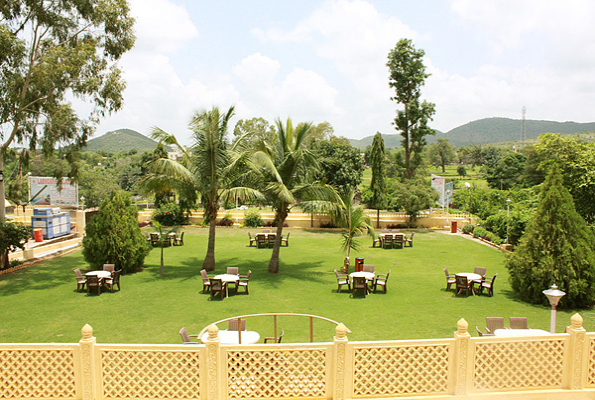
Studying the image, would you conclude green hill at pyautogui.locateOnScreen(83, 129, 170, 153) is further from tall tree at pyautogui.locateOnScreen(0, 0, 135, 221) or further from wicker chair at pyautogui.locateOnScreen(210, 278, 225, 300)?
wicker chair at pyautogui.locateOnScreen(210, 278, 225, 300)

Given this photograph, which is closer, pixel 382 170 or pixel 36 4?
pixel 36 4

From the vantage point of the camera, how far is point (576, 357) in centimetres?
684

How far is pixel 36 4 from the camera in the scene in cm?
1727

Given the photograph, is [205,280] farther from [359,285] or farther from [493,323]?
[493,323]

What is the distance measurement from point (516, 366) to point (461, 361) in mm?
998

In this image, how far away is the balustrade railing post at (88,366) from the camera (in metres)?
6.40

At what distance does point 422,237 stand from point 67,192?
93.0 feet

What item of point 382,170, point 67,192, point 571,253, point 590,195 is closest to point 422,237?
point 382,170

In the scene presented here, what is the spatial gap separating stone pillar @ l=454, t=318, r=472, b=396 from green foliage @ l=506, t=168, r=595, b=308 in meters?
7.05

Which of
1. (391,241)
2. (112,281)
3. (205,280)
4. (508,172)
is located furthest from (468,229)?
(508,172)

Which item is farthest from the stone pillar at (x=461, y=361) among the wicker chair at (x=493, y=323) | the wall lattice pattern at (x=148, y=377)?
the wall lattice pattern at (x=148, y=377)

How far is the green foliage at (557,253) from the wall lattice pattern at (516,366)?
582cm

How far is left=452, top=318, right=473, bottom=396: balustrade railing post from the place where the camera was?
21.5 feet

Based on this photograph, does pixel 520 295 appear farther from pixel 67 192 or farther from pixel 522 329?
pixel 67 192
